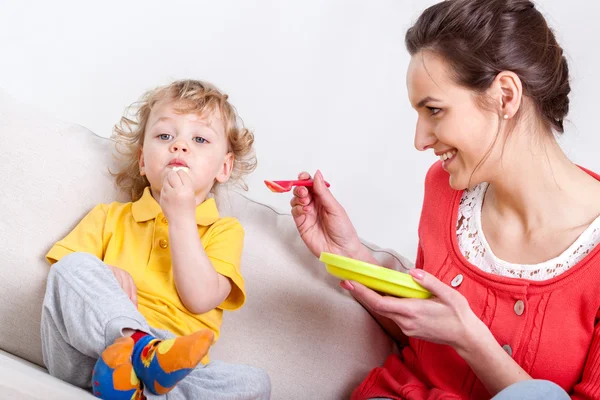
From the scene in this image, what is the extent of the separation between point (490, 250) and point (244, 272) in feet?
1.99

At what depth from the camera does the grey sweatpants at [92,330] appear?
4.68 ft

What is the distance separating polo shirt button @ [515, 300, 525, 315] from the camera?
1620mm

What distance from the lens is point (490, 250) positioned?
68.4 inches

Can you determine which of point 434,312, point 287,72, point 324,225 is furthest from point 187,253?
point 287,72

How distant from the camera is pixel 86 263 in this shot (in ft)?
5.06

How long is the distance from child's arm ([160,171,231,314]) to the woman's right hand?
1.02 ft

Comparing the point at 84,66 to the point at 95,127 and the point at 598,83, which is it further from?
the point at 598,83

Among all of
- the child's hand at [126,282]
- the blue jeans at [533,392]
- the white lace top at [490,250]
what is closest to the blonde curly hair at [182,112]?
the child's hand at [126,282]

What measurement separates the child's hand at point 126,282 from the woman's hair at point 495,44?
806mm

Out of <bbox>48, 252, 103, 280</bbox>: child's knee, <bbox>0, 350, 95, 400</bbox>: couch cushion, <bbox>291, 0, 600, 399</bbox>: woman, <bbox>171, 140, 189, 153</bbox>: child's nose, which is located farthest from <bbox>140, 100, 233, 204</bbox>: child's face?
<bbox>0, 350, 95, 400</bbox>: couch cushion

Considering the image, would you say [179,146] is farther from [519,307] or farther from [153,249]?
[519,307]

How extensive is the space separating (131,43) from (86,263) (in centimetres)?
115

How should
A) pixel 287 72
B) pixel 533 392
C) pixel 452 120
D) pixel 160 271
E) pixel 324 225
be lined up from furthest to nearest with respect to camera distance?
1. pixel 287 72
2. pixel 324 225
3. pixel 160 271
4. pixel 452 120
5. pixel 533 392

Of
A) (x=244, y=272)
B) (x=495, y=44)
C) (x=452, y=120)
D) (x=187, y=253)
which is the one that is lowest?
(x=244, y=272)
